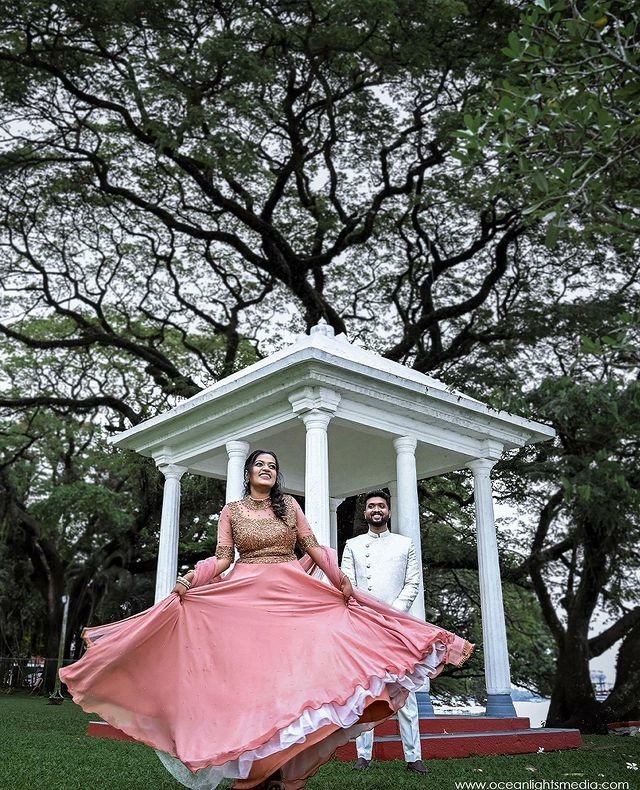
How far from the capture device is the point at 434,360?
1639 cm

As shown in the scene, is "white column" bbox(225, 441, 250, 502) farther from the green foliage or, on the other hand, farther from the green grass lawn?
the green foliage

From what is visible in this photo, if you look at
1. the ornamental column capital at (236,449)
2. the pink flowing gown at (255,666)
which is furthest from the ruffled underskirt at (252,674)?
the ornamental column capital at (236,449)

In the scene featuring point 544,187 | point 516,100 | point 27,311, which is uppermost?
point 27,311

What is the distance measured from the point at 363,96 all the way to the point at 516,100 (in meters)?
12.0

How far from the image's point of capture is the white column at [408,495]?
946 centimetres

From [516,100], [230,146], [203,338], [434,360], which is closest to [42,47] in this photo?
[230,146]

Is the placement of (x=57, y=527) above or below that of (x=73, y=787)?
above

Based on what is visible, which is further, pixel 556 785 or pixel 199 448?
pixel 199 448

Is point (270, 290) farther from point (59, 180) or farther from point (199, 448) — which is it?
point (199, 448)

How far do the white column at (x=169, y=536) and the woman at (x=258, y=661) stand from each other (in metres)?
6.94

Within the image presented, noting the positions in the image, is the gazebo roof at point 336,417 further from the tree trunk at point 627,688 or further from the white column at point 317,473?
the tree trunk at point 627,688

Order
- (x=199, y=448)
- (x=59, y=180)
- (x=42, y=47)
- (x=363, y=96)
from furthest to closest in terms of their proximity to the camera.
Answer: (x=59, y=180)
(x=363, y=96)
(x=42, y=47)
(x=199, y=448)

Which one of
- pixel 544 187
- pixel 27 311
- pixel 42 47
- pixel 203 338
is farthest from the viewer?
pixel 203 338

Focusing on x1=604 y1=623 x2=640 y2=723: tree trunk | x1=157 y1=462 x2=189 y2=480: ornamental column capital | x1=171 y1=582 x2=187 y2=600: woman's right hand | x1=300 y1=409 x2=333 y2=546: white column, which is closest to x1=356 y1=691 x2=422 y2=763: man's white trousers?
x1=300 y1=409 x2=333 y2=546: white column
